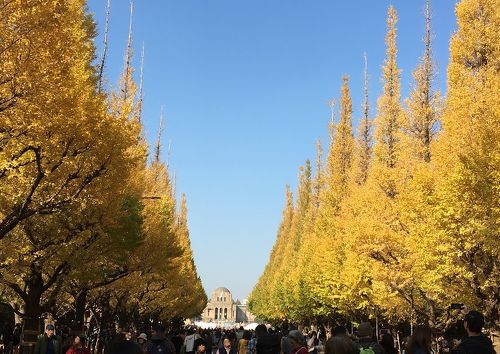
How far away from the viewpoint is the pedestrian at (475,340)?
4.80 meters

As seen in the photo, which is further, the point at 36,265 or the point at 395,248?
the point at 395,248

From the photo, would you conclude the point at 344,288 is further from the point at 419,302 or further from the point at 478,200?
the point at 478,200

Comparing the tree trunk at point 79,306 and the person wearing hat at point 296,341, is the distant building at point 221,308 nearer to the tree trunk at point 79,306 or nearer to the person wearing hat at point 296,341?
the tree trunk at point 79,306

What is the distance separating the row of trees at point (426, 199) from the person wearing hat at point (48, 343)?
10129 millimetres

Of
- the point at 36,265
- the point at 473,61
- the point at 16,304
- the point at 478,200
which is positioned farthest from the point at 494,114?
the point at 16,304

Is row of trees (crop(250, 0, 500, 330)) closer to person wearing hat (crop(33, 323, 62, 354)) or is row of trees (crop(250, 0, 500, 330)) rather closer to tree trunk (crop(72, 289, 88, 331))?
person wearing hat (crop(33, 323, 62, 354))

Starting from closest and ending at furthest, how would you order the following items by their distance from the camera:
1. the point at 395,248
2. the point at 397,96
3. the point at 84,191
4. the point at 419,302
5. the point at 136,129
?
the point at 84,191 < the point at 136,129 < the point at 395,248 < the point at 419,302 < the point at 397,96

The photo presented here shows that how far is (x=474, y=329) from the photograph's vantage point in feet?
16.3

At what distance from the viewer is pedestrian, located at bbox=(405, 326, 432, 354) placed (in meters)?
5.42

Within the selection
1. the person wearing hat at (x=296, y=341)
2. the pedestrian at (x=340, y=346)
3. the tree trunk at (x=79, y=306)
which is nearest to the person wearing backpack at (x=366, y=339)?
the person wearing hat at (x=296, y=341)

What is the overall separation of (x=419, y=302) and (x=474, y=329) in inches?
765

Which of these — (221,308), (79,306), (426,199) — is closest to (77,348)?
(426,199)

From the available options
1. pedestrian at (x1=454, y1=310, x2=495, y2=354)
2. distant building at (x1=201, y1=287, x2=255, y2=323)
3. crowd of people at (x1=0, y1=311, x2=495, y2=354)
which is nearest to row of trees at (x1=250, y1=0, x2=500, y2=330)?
crowd of people at (x1=0, y1=311, x2=495, y2=354)

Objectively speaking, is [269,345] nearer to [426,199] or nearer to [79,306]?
[426,199]
